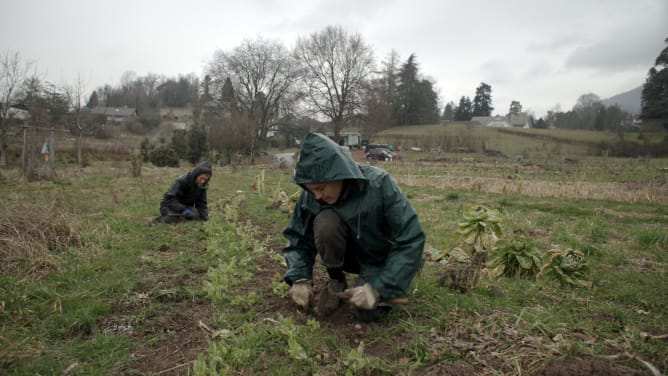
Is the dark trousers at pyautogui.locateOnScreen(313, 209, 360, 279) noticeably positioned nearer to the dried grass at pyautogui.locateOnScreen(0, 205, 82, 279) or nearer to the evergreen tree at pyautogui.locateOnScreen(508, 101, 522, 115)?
the dried grass at pyautogui.locateOnScreen(0, 205, 82, 279)

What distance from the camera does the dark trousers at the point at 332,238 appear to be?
2.73 meters

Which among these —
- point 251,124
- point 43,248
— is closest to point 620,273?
point 43,248

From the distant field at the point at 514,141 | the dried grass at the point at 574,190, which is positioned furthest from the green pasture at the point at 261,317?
the distant field at the point at 514,141

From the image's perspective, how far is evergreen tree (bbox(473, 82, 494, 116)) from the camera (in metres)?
81.5

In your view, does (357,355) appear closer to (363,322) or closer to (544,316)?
Answer: (363,322)

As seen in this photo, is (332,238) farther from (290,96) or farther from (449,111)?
(449,111)

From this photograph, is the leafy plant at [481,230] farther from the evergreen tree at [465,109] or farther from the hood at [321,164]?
the evergreen tree at [465,109]

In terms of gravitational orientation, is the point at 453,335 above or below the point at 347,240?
below

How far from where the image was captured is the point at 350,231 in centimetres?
287

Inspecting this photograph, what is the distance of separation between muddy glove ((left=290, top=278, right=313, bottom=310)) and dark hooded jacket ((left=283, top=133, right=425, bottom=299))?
0.18 ft

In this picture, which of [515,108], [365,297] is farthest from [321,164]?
[515,108]

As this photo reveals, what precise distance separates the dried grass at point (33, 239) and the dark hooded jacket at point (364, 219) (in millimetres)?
2695

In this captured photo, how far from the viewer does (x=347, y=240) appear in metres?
2.91

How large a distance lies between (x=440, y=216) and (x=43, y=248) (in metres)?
6.59
